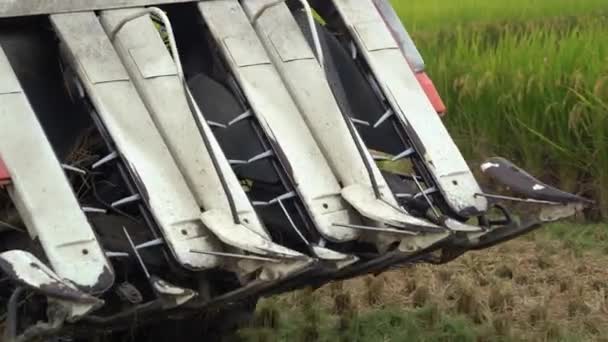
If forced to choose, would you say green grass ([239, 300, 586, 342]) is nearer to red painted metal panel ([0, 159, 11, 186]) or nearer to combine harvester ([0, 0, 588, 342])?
combine harvester ([0, 0, 588, 342])

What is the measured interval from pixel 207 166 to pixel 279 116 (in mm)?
280

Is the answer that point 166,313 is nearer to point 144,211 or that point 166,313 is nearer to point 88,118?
point 144,211

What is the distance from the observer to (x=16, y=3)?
3172 mm

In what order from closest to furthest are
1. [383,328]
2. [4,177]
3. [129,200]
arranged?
[4,177]
[129,200]
[383,328]

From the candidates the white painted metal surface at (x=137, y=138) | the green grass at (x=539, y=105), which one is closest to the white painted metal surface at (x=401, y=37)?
the white painted metal surface at (x=137, y=138)

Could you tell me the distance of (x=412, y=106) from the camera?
11.6 feet

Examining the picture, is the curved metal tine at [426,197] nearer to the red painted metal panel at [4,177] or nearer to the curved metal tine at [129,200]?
the curved metal tine at [129,200]

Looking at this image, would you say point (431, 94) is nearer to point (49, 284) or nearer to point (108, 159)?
point (108, 159)

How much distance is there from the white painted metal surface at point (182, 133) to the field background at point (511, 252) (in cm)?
96

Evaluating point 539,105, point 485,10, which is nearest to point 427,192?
point 539,105

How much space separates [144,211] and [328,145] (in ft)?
1.76

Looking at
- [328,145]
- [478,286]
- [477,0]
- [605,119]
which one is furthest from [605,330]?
[477,0]

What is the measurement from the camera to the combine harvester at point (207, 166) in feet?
9.41

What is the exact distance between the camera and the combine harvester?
287 cm
